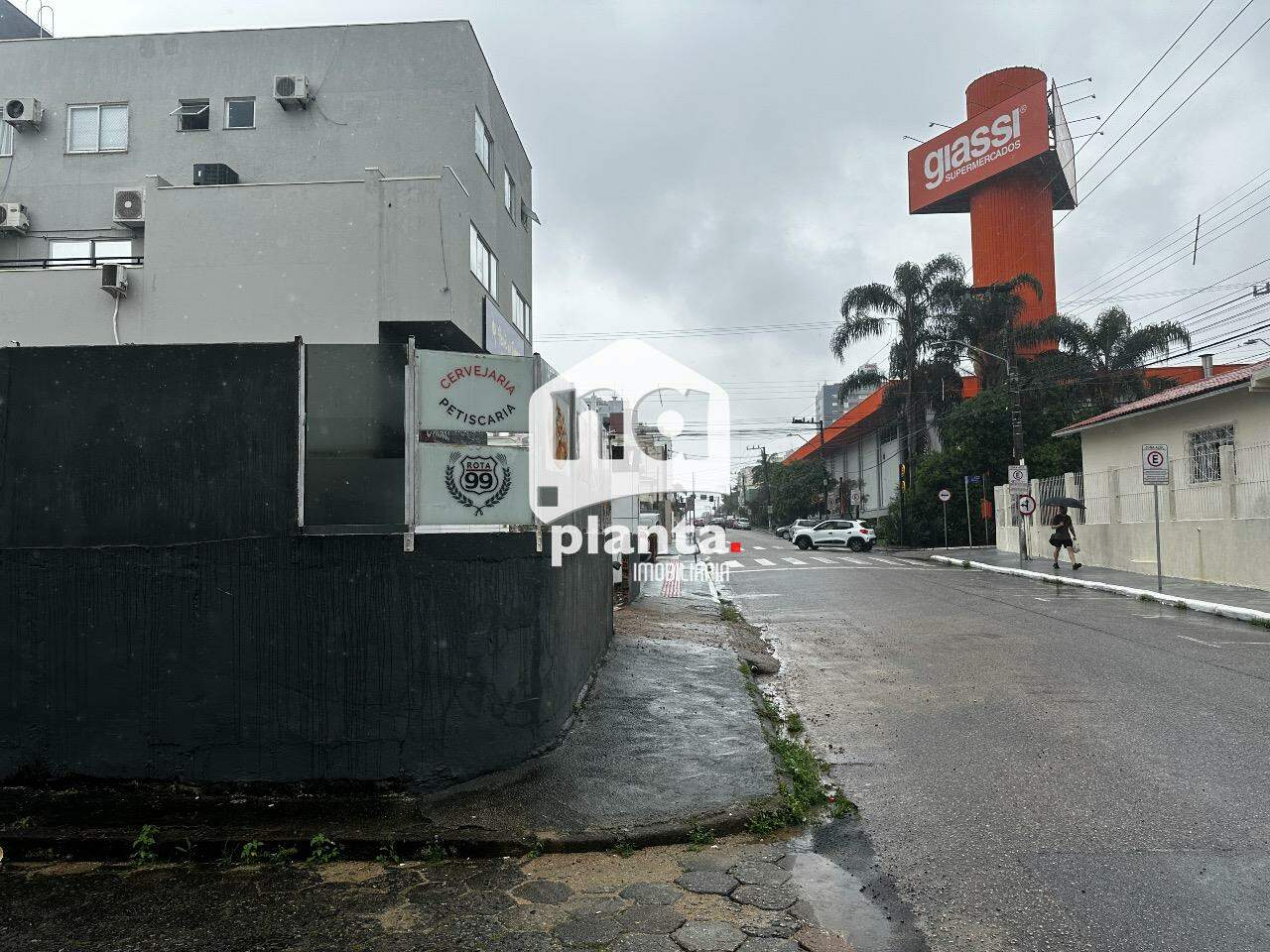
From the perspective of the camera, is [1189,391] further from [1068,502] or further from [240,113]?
[240,113]

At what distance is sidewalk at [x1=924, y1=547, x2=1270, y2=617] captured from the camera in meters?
15.1

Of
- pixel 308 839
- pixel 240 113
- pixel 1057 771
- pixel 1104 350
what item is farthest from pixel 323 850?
pixel 1104 350

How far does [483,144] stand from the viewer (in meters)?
23.4

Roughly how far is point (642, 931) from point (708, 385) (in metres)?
26.9

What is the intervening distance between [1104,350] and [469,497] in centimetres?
4756

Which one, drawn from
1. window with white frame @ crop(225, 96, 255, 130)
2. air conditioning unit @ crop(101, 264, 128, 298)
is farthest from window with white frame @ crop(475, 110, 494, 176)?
air conditioning unit @ crop(101, 264, 128, 298)

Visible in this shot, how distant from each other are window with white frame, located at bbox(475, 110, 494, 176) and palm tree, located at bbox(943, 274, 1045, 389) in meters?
26.6

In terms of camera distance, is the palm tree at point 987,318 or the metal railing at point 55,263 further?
the palm tree at point 987,318

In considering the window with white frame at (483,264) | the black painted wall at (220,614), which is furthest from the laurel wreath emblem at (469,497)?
the window with white frame at (483,264)

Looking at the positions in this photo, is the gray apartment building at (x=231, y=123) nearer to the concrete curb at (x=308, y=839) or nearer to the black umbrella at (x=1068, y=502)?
the black umbrella at (x=1068, y=502)

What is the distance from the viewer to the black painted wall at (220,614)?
5.47 m

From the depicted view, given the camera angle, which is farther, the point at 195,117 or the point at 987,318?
the point at 987,318

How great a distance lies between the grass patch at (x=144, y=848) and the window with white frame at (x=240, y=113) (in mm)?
22587

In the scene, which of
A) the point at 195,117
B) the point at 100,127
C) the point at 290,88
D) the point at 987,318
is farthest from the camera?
the point at 987,318
